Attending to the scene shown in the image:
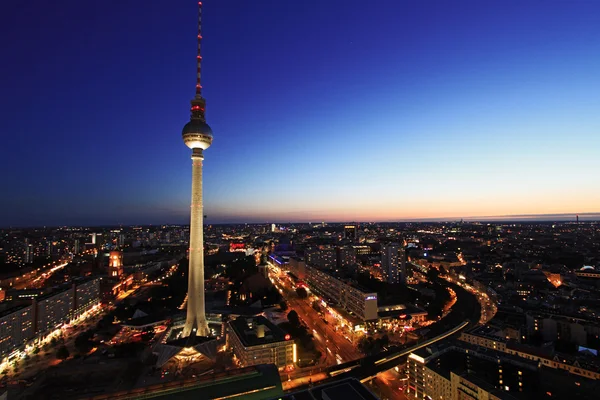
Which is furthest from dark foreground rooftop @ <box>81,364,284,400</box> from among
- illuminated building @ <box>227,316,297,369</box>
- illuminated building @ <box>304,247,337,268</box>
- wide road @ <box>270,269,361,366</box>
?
illuminated building @ <box>304,247,337,268</box>

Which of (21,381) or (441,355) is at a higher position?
(441,355)

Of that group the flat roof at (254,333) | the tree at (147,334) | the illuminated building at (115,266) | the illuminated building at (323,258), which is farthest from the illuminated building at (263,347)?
the illuminated building at (323,258)

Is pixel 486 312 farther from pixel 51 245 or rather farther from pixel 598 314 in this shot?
pixel 51 245

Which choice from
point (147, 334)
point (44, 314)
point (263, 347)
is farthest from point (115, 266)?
point (263, 347)

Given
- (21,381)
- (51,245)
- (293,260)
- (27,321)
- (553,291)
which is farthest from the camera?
(51,245)

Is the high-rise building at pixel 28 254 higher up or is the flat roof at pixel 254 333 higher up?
the high-rise building at pixel 28 254

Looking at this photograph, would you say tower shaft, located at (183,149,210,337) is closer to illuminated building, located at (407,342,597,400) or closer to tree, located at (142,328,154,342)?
tree, located at (142,328,154,342)

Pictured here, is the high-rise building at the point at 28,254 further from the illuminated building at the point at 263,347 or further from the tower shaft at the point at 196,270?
the illuminated building at the point at 263,347

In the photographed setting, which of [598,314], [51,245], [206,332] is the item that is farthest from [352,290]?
[51,245]
